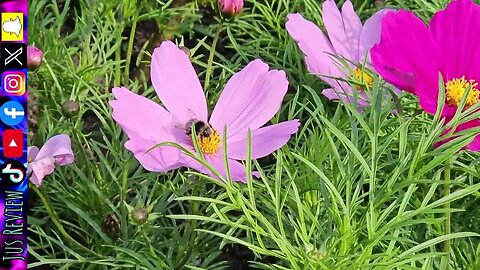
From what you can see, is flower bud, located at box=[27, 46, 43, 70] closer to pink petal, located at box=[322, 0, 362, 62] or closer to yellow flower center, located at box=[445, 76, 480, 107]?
pink petal, located at box=[322, 0, 362, 62]

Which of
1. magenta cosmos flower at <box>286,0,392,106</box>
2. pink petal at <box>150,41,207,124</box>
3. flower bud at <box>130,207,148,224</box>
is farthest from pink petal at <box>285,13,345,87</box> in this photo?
flower bud at <box>130,207,148,224</box>

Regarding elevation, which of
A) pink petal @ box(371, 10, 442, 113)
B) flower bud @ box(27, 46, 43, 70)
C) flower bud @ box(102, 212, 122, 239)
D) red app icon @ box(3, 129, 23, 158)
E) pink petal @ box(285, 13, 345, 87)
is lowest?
flower bud @ box(102, 212, 122, 239)

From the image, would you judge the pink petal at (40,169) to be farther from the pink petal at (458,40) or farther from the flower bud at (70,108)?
the pink petal at (458,40)

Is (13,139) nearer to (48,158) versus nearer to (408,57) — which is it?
(48,158)

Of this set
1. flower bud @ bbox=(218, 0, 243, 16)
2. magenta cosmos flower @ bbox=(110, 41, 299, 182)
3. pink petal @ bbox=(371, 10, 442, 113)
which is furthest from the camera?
flower bud @ bbox=(218, 0, 243, 16)

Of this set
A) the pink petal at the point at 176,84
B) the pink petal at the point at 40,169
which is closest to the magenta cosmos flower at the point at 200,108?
the pink petal at the point at 176,84

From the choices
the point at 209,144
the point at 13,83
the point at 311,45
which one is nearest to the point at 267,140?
the point at 209,144
